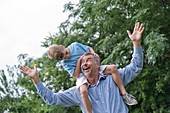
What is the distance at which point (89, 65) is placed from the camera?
2.61m

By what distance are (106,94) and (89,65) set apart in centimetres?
19

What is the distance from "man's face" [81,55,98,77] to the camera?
8.56 feet

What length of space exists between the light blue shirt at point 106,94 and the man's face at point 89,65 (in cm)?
7

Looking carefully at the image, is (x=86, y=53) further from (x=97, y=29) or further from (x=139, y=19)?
(x=97, y=29)

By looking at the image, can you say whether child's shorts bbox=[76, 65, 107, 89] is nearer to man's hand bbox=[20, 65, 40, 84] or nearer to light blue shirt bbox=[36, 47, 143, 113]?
light blue shirt bbox=[36, 47, 143, 113]

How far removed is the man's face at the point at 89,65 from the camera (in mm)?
2609

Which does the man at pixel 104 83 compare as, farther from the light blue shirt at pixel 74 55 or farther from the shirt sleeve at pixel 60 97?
the light blue shirt at pixel 74 55

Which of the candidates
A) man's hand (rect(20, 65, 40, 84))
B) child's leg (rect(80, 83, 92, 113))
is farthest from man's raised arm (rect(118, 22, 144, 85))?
man's hand (rect(20, 65, 40, 84))

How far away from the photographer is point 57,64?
8.67m

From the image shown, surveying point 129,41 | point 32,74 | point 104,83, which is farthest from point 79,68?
point 129,41

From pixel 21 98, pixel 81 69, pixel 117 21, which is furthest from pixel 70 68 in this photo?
pixel 21 98

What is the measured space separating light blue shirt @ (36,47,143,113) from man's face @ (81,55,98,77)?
68 millimetres

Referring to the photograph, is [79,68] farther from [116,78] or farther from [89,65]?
[116,78]

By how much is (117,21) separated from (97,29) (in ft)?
1.86
